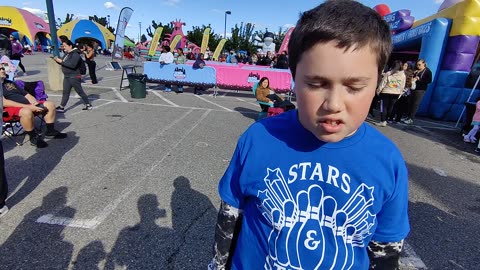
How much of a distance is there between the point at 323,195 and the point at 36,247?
2599 millimetres

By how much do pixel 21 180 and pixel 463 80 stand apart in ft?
37.5

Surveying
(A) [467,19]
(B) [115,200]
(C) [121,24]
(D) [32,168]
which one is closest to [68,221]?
(B) [115,200]

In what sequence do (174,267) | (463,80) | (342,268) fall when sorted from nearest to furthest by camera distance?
1. (342,268)
2. (174,267)
3. (463,80)

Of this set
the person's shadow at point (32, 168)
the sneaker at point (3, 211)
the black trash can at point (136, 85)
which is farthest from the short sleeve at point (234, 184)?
the black trash can at point (136, 85)

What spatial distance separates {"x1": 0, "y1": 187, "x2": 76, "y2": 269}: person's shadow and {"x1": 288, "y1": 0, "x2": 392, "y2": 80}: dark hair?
250cm

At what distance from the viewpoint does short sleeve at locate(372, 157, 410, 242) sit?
0.95m

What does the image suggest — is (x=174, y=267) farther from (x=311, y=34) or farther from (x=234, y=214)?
(x=311, y=34)

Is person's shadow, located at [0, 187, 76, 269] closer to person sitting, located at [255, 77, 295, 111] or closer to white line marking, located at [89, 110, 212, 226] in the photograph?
white line marking, located at [89, 110, 212, 226]

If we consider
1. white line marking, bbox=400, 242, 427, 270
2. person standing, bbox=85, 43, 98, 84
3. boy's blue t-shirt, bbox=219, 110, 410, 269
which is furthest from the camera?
person standing, bbox=85, 43, 98, 84

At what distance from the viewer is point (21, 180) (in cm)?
364

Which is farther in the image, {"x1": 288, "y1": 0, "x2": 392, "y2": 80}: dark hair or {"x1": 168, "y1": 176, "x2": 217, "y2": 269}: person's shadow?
{"x1": 168, "y1": 176, "x2": 217, "y2": 269}: person's shadow

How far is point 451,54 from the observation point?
916 centimetres

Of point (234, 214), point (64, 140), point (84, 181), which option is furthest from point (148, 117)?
point (234, 214)

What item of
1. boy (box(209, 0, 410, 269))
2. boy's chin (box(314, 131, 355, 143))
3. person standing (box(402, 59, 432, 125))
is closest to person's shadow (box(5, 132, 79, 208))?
boy (box(209, 0, 410, 269))
